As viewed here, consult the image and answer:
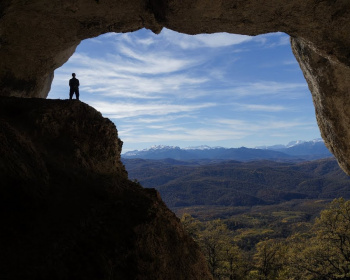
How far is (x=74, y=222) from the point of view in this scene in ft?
25.4

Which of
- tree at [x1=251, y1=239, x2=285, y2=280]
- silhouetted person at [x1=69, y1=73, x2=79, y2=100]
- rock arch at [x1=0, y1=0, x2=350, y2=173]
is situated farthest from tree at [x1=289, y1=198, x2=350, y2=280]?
silhouetted person at [x1=69, y1=73, x2=79, y2=100]

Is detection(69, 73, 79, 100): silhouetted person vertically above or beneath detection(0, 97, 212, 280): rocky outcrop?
above

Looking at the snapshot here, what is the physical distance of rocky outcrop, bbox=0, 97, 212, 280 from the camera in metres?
6.66

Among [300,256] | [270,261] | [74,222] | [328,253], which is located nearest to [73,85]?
[74,222]

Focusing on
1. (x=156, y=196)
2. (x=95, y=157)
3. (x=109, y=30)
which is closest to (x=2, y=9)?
(x=109, y=30)

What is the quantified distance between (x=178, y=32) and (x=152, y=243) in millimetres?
13218

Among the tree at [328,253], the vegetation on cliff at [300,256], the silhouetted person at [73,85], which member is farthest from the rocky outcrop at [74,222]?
the tree at [328,253]

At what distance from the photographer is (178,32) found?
1697 cm

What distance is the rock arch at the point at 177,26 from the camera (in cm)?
1416

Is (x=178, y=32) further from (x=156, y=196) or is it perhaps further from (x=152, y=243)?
(x=152, y=243)

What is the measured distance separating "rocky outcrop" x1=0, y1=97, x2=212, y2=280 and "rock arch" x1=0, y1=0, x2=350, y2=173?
689 cm

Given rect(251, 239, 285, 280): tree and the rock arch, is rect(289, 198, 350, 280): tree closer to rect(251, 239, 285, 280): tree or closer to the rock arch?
rect(251, 239, 285, 280): tree

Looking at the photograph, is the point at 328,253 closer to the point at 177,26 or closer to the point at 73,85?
the point at 177,26

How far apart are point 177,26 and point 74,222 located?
12525 mm
